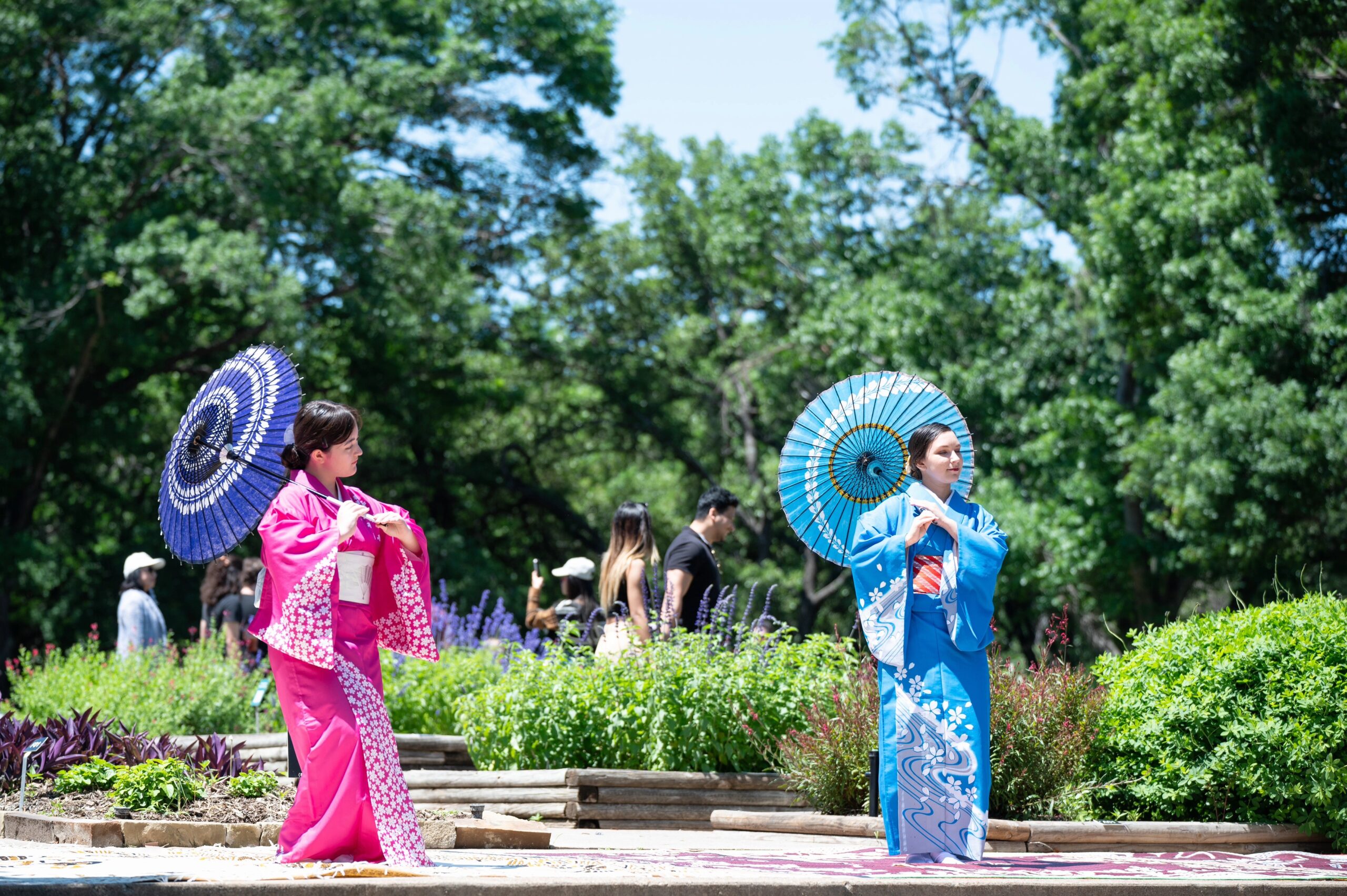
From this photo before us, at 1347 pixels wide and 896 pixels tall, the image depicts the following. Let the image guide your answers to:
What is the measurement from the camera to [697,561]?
777 centimetres

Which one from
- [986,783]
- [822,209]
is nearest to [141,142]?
[822,209]

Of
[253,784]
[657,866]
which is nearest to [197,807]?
[253,784]

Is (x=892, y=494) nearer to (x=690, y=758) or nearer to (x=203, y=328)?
(x=690, y=758)

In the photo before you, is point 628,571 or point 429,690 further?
point 429,690

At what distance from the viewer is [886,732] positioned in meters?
5.48

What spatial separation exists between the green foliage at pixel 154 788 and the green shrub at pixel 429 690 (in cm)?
337

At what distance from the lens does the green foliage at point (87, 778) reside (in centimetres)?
597

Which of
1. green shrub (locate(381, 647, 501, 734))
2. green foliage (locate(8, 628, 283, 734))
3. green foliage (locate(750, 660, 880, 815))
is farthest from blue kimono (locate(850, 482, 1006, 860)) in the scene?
green foliage (locate(8, 628, 283, 734))

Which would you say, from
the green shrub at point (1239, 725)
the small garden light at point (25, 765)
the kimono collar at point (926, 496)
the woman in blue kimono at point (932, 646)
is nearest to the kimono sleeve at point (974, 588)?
the woman in blue kimono at point (932, 646)

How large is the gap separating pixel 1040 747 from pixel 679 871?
2.53m

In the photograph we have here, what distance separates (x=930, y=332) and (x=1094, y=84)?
4313mm

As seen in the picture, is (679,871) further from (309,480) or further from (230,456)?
(230,456)

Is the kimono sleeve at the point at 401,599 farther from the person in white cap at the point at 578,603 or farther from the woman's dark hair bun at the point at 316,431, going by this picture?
the person in white cap at the point at 578,603

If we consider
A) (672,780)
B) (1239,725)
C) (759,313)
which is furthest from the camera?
(759,313)
